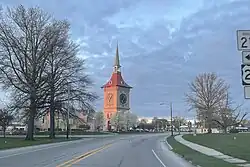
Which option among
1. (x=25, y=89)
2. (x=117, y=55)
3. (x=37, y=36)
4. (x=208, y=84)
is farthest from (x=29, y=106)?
(x=117, y=55)

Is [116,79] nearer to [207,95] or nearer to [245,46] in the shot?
[207,95]

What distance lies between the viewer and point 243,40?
1129 centimetres

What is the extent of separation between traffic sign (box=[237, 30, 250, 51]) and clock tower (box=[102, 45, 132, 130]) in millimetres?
142961

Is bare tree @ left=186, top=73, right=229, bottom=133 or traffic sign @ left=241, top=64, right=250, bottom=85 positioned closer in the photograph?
traffic sign @ left=241, top=64, right=250, bottom=85

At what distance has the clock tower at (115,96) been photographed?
16000cm

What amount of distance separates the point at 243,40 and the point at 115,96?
150611 mm

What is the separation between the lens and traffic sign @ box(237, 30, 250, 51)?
11281 millimetres

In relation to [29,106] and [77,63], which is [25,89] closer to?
[29,106]

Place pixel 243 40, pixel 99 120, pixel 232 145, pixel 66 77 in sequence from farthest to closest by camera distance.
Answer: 1. pixel 99 120
2. pixel 66 77
3. pixel 232 145
4. pixel 243 40

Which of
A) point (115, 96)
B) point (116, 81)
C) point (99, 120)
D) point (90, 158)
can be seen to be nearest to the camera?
point (90, 158)

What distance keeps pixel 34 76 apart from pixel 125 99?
376ft

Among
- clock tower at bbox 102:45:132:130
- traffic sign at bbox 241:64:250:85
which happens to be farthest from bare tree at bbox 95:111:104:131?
traffic sign at bbox 241:64:250:85

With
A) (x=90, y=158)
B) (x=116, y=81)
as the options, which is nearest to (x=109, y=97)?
(x=116, y=81)

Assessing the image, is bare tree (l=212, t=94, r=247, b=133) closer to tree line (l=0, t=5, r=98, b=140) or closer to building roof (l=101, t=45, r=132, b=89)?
tree line (l=0, t=5, r=98, b=140)
